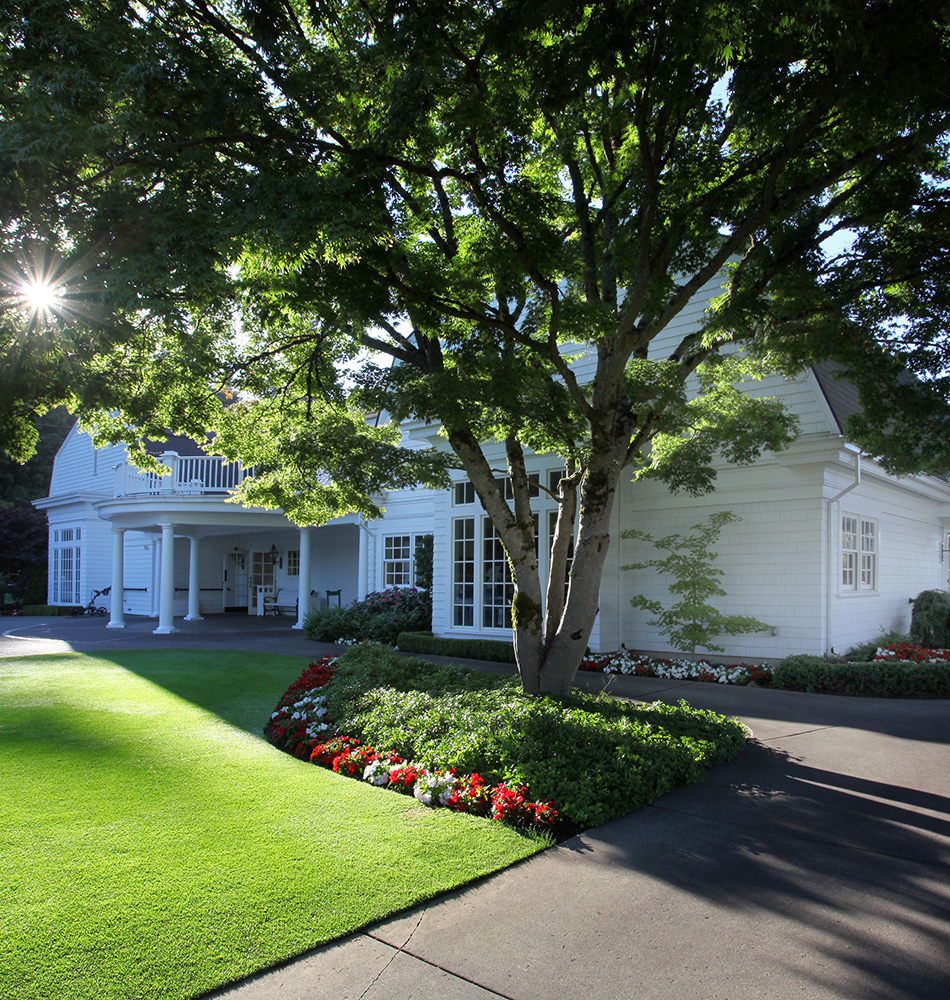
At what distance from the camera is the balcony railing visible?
1922 centimetres

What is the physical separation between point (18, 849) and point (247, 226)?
4.19 metres

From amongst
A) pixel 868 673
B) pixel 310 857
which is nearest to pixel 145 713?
pixel 310 857

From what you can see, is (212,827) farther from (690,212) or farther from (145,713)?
(690,212)

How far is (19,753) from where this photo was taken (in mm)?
6566

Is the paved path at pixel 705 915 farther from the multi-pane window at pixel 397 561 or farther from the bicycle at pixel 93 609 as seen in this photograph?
the bicycle at pixel 93 609

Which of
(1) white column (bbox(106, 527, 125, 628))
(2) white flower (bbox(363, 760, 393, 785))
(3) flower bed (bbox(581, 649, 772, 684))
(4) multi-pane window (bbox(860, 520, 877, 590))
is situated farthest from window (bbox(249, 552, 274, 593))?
(2) white flower (bbox(363, 760, 393, 785))

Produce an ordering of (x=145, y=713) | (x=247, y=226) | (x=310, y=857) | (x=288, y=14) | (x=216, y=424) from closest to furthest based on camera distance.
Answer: (x=310, y=857) → (x=247, y=226) → (x=288, y=14) → (x=145, y=713) → (x=216, y=424)

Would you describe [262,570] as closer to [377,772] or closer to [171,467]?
[171,467]

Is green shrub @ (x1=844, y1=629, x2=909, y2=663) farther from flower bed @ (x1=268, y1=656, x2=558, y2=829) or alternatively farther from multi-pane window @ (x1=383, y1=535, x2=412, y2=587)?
multi-pane window @ (x1=383, y1=535, x2=412, y2=587)

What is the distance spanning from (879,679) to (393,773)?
727 cm

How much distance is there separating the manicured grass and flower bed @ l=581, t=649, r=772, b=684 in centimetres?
610

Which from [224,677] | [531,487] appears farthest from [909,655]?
[224,677]

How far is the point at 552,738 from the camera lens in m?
5.80

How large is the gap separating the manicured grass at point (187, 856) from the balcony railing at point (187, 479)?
40.3 ft
